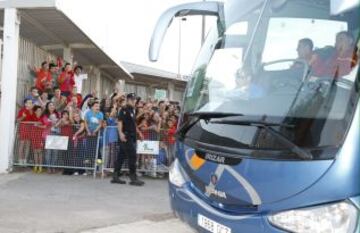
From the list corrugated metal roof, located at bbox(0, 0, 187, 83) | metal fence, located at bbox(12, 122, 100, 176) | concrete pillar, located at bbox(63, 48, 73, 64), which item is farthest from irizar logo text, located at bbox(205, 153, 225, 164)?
concrete pillar, located at bbox(63, 48, 73, 64)

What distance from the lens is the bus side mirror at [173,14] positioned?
4770mm

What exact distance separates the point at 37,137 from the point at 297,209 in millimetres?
9470

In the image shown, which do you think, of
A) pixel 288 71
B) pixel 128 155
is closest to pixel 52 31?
pixel 128 155

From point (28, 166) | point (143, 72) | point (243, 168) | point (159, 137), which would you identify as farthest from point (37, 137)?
A: point (143, 72)

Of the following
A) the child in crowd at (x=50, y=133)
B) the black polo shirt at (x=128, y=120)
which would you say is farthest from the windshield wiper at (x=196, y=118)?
the child in crowd at (x=50, y=133)

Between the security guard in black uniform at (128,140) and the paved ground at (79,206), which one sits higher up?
the security guard in black uniform at (128,140)

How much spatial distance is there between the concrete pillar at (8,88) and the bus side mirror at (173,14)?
7.89 meters

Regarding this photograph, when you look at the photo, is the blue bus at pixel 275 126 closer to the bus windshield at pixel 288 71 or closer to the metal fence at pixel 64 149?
the bus windshield at pixel 288 71

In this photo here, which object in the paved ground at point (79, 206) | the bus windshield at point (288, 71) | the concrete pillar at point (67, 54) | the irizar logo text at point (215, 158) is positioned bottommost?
the paved ground at point (79, 206)

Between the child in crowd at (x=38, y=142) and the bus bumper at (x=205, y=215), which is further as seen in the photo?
the child in crowd at (x=38, y=142)

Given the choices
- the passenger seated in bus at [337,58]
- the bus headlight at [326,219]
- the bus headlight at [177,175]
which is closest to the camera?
the bus headlight at [326,219]

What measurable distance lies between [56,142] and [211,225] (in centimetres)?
844

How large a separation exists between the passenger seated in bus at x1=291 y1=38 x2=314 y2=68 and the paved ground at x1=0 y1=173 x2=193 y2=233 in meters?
3.12

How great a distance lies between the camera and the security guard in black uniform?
1116cm
